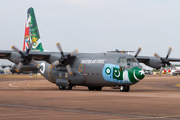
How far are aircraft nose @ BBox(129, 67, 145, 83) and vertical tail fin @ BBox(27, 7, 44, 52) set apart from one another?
17.7 meters

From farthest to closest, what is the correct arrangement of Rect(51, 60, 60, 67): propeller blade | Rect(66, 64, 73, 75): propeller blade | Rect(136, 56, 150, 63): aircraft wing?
1. Rect(136, 56, 150, 63): aircraft wing
2. Rect(51, 60, 60, 67): propeller blade
3. Rect(66, 64, 73, 75): propeller blade

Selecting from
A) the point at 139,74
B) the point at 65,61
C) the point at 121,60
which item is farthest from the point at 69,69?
the point at 139,74

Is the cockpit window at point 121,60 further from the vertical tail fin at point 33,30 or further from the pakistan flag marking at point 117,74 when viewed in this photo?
Result: the vertical tail fin at point 33,30

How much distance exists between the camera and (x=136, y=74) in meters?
29.0

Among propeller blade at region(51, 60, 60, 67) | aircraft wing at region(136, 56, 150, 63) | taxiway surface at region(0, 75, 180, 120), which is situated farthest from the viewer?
aircraft wing at region(136, 56, 150, 63)

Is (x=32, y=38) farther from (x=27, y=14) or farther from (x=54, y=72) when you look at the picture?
(x=54, y=72)

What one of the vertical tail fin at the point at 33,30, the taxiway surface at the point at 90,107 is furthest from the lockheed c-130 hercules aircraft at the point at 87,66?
the taxiway surface at the point at 90,107

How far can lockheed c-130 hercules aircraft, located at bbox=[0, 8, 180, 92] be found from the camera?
29969mm

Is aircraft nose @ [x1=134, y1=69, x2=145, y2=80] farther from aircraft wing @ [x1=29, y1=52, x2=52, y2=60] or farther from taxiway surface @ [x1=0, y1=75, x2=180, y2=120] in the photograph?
aircraft wing @ [x1=29, y1=52, x2=52, y2=60]

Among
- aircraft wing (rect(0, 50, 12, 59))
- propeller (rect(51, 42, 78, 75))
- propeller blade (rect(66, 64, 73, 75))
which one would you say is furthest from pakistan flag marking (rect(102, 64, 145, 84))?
aircraft wing (rect(0, 50, 12, 59))

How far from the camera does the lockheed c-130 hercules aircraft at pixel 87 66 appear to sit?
98.3 feet

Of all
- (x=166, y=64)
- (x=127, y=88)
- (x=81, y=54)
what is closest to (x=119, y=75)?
(x=127, y=88)

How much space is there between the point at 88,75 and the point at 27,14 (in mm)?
17379

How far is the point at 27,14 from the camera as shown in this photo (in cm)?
4538
